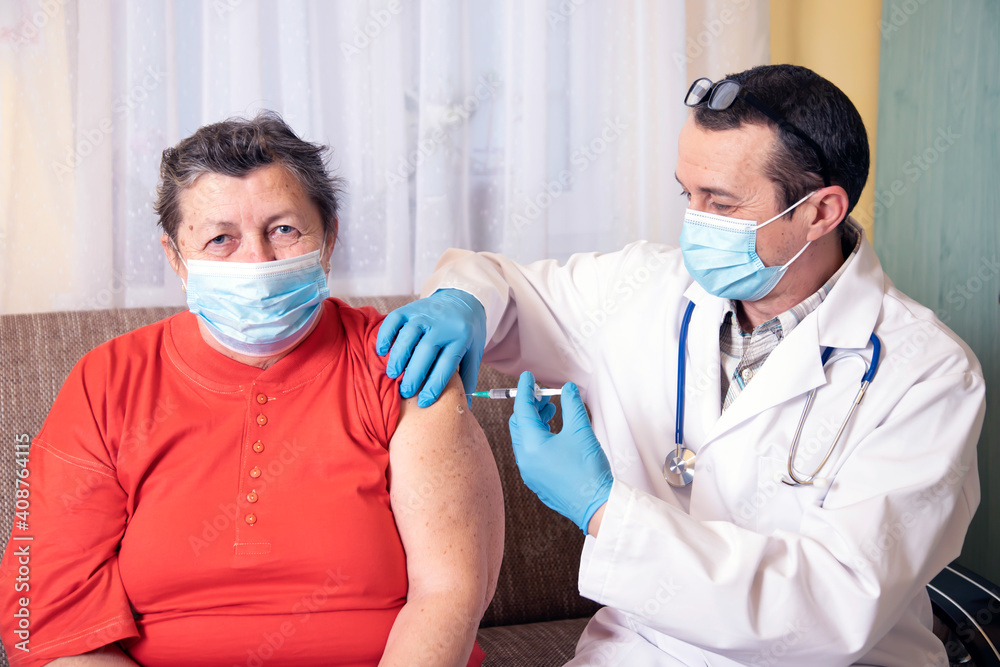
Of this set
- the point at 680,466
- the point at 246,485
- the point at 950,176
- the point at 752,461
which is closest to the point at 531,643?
the point at 680,466

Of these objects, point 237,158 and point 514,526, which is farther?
point 514,526

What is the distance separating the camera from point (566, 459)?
1193 mm

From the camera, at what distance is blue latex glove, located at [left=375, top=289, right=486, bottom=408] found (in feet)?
4.25

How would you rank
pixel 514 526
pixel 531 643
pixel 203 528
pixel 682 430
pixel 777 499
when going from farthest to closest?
pixel 514 526
pixel 531 643
pixel 682 430
pixel 777 499
pixel 203 528

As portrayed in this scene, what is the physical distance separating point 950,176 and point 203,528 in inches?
88.0

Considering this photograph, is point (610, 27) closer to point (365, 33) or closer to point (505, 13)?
point (505, 13)

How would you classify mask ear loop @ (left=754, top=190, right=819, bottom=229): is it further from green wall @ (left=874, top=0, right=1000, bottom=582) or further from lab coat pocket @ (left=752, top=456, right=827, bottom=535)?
green wall @ (left=874, top=0, right=1000, bottom=582)

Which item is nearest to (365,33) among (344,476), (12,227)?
(12,227)

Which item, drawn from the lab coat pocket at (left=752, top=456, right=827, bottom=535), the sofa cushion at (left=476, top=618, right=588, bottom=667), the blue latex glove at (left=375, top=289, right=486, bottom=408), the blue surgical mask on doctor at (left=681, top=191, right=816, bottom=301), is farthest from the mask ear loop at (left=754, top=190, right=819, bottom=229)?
the sofa cushion at (left=476, top=618, right=588, bottom=667)

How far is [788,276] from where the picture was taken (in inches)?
56.0

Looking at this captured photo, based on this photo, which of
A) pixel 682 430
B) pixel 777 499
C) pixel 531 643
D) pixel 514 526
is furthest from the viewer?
pixel 514 526

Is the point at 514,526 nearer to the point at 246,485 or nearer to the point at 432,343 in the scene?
the point at 432,343

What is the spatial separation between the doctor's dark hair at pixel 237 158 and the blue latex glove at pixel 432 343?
0.22 m

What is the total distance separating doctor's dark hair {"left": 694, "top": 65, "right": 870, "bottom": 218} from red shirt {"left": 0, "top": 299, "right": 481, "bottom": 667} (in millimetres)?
848
